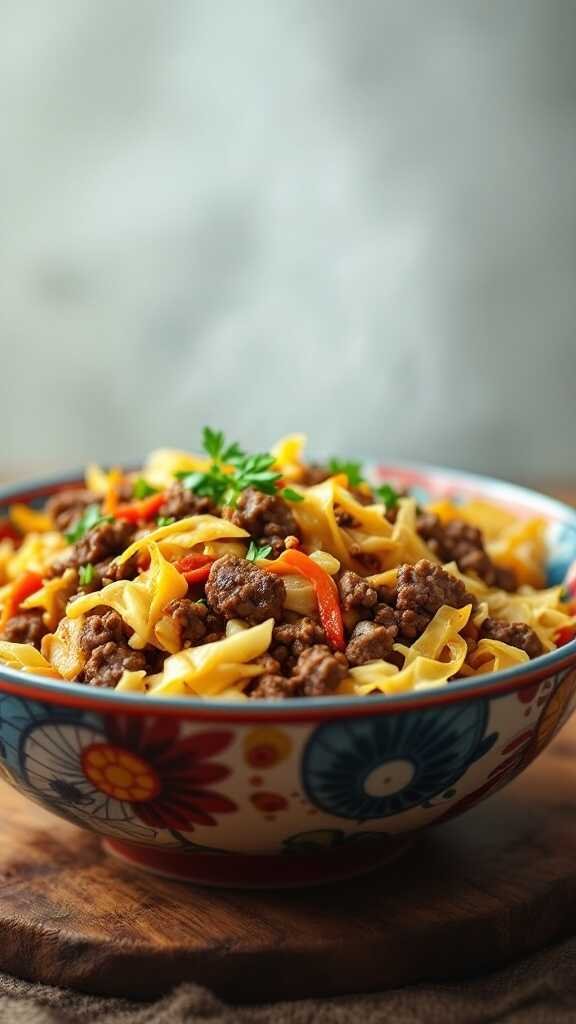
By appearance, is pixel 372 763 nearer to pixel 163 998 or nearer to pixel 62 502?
pixel 163 998

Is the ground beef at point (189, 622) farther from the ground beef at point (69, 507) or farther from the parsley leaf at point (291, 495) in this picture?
the ground beef at point (69, 507)

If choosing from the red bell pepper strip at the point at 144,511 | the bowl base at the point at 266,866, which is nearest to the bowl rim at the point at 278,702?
the bowl base at the point at 266,866

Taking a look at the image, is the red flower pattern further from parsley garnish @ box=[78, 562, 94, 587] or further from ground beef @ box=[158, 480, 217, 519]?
ground beef @ box=[158, 480, 217, 519]

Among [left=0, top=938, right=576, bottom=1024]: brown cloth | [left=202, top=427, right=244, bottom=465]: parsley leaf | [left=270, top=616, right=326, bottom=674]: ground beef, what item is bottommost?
[left=0, top=938, right=576, bottom=1024]: brown cloth

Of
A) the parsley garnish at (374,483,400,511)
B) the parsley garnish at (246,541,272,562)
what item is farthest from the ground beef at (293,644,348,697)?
the parsley garnish at (374,483,400,511)

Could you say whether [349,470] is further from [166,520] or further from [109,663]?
[109,663]

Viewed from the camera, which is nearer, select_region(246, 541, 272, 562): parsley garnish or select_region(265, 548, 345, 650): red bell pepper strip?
select_region(265, 548, 345, 650): red bell pepper strip

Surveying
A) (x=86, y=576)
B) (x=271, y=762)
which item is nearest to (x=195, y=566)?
(x=86, y=576)
